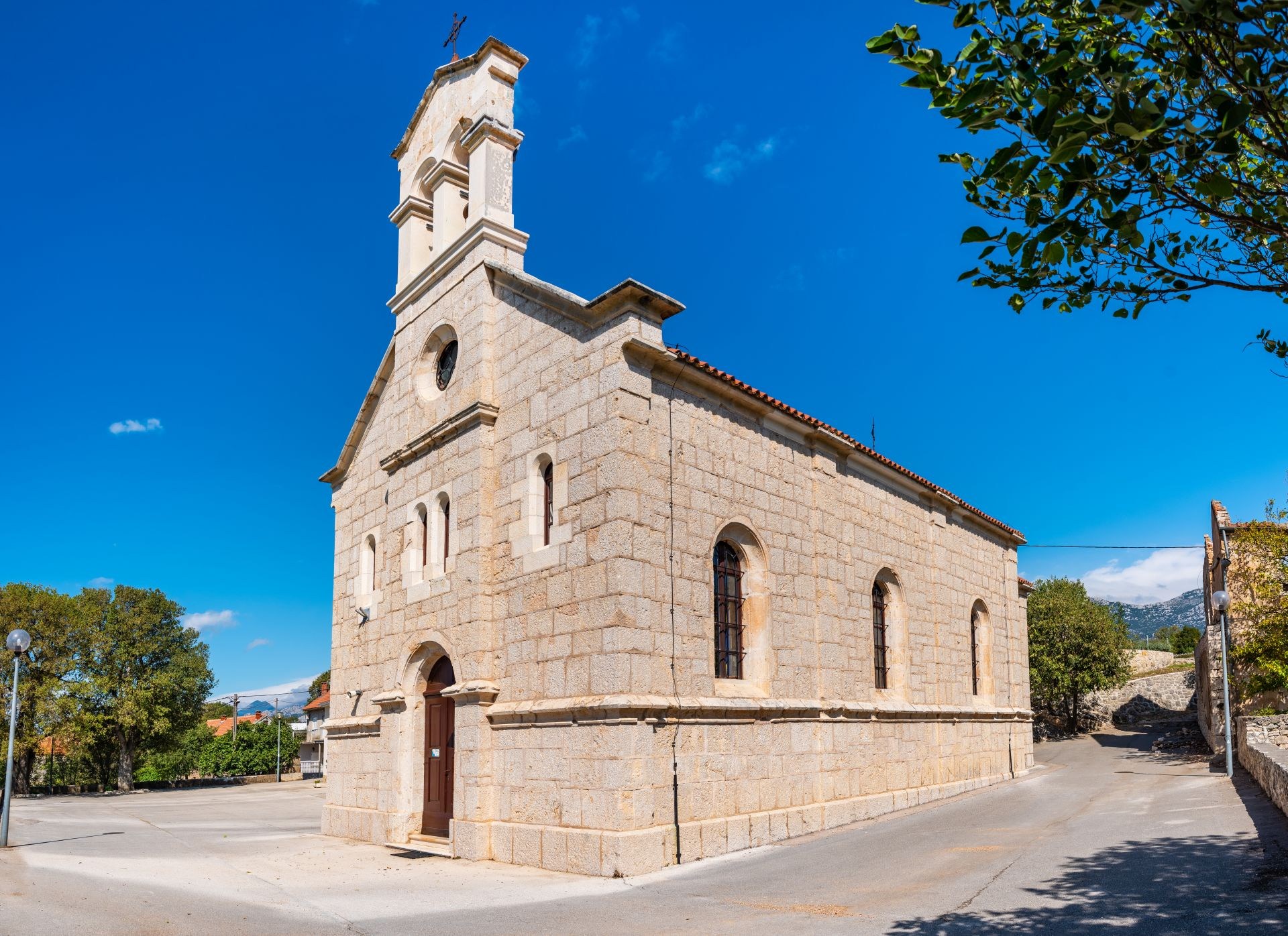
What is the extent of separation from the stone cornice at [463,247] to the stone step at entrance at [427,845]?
29.2ft

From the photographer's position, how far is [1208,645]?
26797mm

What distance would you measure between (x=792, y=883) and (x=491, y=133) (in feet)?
38.6

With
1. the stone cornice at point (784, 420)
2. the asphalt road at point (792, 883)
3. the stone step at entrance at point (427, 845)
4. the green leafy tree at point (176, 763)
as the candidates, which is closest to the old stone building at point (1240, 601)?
the asphalt road at point (792, 883)

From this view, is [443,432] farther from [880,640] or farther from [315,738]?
[315,738]

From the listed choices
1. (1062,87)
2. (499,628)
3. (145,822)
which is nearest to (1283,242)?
(1062,87)

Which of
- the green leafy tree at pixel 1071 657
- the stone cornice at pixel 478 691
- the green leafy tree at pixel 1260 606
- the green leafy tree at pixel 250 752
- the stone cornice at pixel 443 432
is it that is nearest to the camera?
the stone cornice at pixel 478 691

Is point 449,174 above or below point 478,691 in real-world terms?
above

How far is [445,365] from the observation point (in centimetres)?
1641

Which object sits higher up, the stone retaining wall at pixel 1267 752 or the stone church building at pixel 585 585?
the stone church building at pixel 585 585

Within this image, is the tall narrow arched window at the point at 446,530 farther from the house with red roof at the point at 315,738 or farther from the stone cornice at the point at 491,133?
the house with red roof at the point at 315,738

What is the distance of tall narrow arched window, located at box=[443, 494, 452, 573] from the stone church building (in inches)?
1.5

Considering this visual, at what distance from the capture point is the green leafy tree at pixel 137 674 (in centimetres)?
3831

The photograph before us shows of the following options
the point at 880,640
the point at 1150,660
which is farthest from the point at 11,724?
the point at 1150,660

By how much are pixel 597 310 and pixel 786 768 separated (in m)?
7.04
